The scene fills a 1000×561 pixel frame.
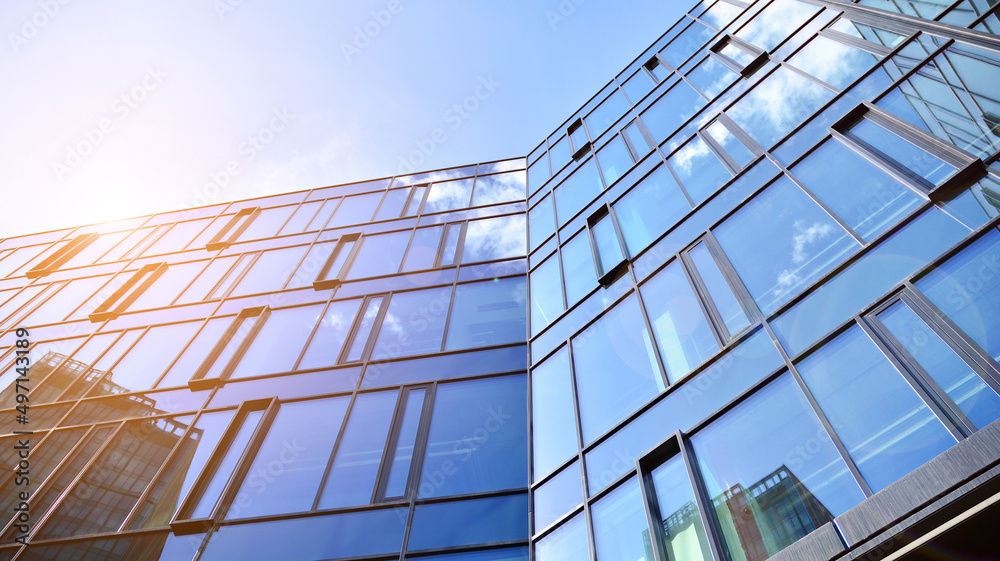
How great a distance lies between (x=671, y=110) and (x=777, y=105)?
4.41 metres

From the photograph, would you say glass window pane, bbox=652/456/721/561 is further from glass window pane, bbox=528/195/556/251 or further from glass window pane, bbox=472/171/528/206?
glass window pane, bbox=472/171/528/206

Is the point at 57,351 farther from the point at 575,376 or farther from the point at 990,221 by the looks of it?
the point at 990,221

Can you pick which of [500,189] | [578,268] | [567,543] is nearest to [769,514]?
[567,543]

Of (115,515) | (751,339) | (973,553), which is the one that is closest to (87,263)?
(115,515)

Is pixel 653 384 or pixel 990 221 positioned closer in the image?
pixel 990 221

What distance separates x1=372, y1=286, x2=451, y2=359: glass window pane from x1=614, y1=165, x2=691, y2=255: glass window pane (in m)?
5.00

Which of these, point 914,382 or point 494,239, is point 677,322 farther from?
point 494,239

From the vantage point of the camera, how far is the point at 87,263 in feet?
67.7

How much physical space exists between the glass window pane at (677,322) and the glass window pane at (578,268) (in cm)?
216

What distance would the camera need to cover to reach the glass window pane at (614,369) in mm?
8227

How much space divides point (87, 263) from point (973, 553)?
25.2 meters

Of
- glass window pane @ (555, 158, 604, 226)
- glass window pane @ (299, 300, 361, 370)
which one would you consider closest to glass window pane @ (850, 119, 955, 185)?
glass window pane @ (555, 158, 604, 226)

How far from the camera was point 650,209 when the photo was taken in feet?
37.4

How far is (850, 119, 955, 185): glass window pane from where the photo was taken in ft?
20.3
